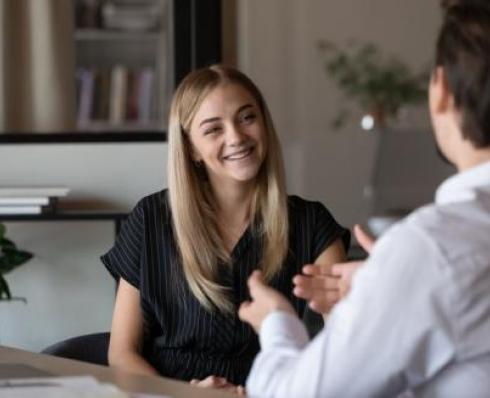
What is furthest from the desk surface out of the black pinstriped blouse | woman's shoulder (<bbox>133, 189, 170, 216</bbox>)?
woman's shoulder (<bbox>133, 189, 170, 216</bbox>)

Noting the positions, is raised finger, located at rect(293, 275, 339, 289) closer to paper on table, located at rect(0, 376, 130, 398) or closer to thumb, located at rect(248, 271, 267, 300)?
thumb, located at rect(248, 271, 267, 300)

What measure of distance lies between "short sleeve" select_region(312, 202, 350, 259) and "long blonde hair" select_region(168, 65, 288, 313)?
0.08m

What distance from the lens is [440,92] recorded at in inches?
46.9

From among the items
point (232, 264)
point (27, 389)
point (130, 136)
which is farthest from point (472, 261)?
point (130, 136)

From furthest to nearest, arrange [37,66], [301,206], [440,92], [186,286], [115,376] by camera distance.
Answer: [37,66] < [301,206] < [186,286] < [115,376] < [440,92]

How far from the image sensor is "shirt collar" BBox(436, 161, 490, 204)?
117 cm

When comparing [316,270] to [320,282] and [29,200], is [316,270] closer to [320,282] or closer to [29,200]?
[320,282]

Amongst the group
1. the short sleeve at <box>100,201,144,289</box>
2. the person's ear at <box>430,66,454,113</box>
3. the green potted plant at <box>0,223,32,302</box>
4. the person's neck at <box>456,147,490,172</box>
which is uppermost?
the person's ear at <box>430,66,454,113</box>

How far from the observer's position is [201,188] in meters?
2.36

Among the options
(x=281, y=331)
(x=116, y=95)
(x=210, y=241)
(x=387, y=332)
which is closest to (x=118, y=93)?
(x=116, y=95)

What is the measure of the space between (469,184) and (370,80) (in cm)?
239

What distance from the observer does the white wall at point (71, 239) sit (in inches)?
136

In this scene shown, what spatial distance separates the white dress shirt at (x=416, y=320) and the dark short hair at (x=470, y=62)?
0.09m

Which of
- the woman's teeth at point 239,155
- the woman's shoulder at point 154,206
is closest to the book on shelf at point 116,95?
the woman's shoulder at point 154,206
